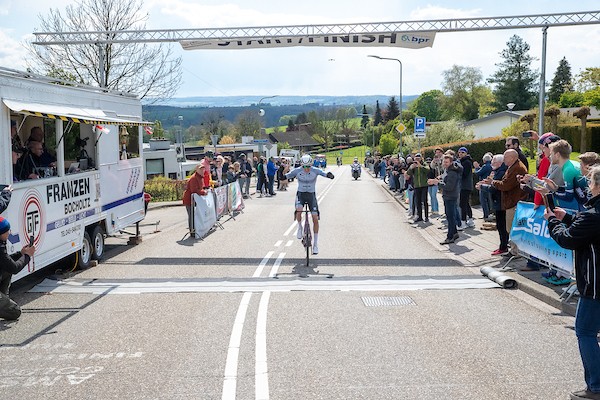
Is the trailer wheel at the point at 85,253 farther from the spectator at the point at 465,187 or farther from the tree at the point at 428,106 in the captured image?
the tree at the point at 428,106

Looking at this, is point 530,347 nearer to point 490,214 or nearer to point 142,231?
point 490,214

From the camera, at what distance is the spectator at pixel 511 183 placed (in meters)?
11.8

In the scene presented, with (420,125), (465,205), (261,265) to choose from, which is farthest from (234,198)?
(420,125)

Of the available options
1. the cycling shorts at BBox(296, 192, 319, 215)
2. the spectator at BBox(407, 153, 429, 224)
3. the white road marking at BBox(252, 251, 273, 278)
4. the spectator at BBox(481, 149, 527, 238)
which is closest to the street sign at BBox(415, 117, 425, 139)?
the spectator at BBox(407, 153, 429, 224)

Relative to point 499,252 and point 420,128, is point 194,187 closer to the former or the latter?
point 499,252

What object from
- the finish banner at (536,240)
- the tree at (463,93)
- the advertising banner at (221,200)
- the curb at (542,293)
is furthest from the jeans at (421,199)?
the tree at (463,93)

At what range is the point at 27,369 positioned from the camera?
6508mm

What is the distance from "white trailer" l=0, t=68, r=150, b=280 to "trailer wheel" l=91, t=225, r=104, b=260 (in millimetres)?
20

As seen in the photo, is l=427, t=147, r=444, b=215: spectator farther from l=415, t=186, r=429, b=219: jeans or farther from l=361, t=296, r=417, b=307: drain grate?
l=361, t=296, r=417, b=307: drain grate

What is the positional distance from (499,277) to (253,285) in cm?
394

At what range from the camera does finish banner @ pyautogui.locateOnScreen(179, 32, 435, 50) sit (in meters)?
16.1

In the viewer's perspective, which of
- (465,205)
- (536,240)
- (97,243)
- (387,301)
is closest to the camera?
(387,301)

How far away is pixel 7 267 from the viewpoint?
26.6 ft

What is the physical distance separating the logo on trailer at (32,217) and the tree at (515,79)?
101566mm
